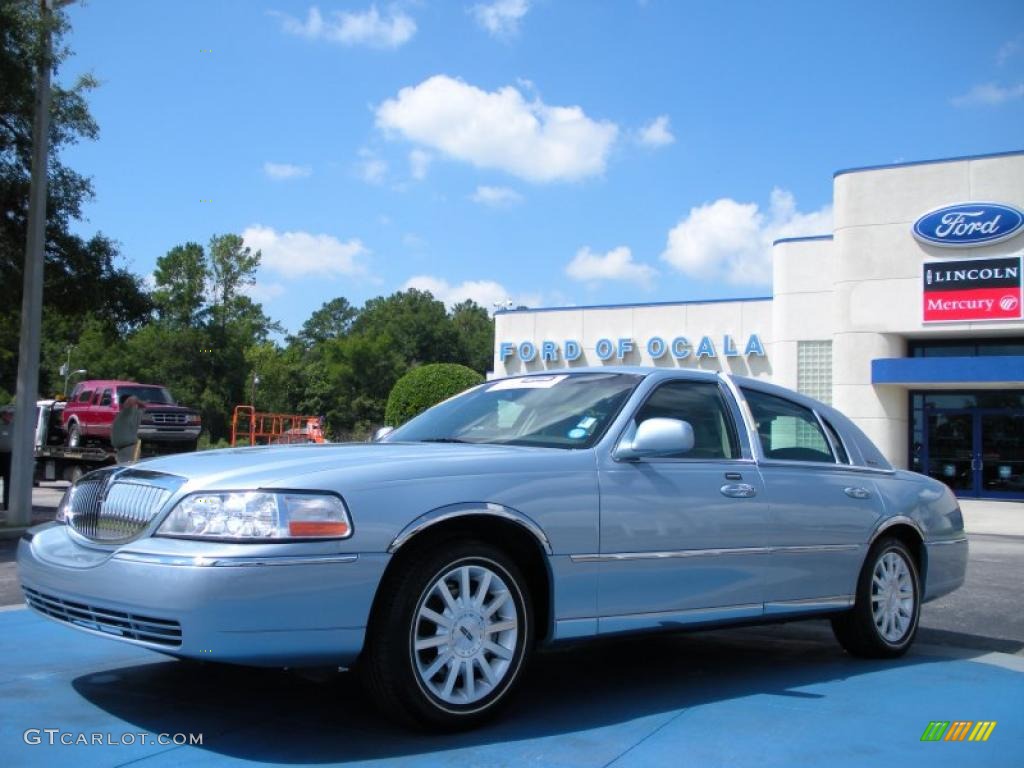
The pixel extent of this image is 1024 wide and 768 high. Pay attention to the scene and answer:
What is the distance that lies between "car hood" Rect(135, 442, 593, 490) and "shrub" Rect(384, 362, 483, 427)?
23.6m

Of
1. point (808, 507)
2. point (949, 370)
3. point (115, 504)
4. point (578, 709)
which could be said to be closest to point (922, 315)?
point (949, 370)

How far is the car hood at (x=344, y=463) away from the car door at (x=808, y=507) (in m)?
1.38

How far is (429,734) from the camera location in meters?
4.06

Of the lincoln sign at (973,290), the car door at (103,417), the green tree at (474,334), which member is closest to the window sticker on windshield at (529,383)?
the car door at (103,417)

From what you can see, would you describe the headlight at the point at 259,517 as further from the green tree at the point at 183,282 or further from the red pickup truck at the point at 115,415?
the green tree at the point at 183,282

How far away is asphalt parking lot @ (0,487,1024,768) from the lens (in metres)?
3.91

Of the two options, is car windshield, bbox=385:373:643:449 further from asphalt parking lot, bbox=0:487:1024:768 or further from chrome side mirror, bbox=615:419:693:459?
asphalt parking lot, bbox=0:487:1024:768

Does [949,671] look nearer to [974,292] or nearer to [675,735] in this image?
[675,735]

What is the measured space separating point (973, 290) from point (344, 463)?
2496 centimetres

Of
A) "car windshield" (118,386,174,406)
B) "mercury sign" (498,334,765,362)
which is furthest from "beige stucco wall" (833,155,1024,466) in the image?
"car windshield" (118,386,174,406)

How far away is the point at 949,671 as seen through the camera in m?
5.78

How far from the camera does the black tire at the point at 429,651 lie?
12.8 ft

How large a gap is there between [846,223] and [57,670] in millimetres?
25609

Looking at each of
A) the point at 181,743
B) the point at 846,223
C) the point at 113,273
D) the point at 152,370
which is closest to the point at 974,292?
the point at 846,223
